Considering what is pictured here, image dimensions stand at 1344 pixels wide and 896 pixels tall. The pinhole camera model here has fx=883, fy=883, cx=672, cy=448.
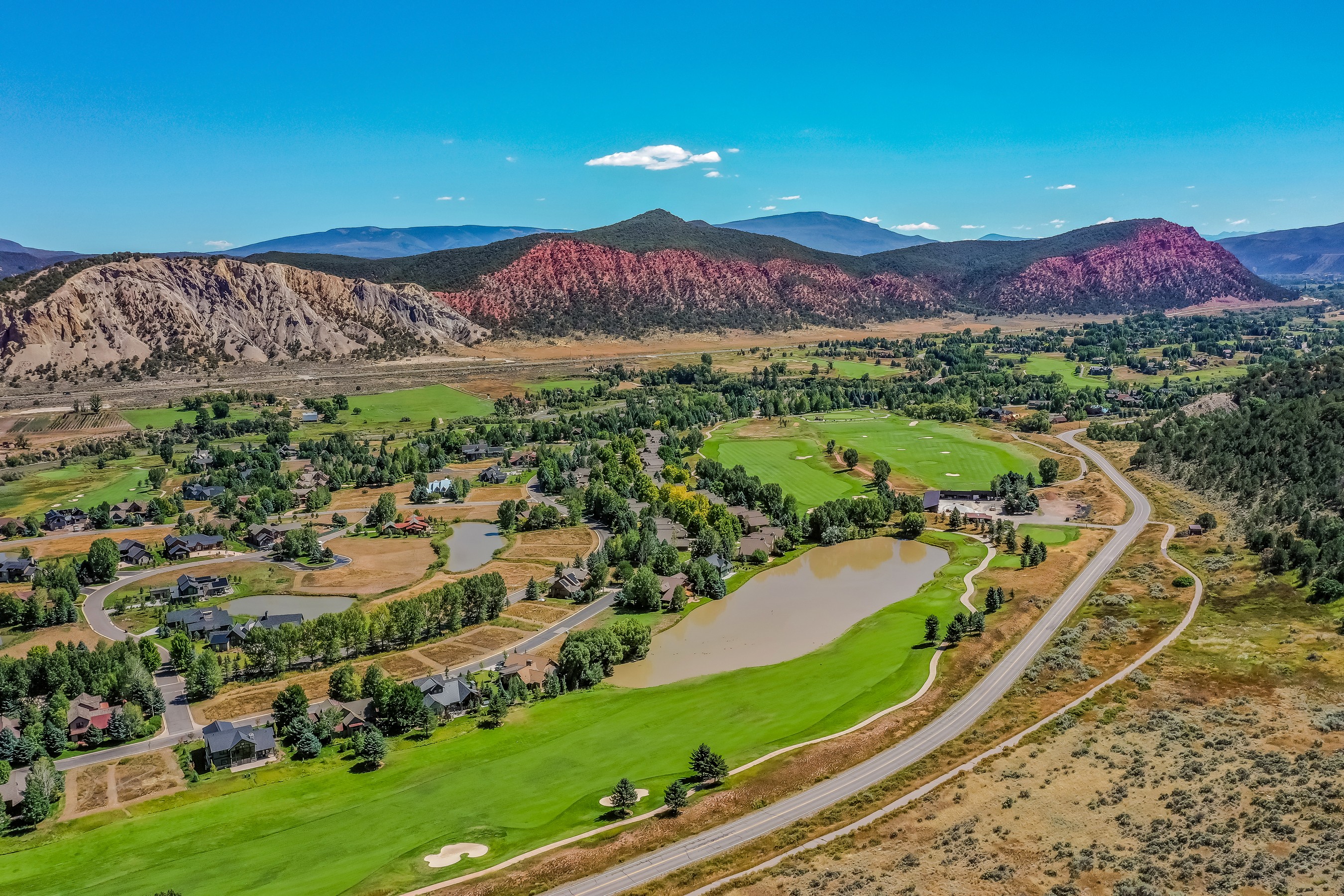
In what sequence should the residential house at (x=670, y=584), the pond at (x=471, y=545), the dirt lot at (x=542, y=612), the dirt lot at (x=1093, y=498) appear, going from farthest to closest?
the dirt lot at (x=1093, y=498), the pond at (x=471, y=545), the residential house at (x=670, y=584), the dirt lot at (x=542, y=612)

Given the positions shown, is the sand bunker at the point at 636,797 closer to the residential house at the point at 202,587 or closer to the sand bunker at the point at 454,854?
the sand bunker at the point at 454,854

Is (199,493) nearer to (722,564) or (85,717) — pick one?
(85,717)

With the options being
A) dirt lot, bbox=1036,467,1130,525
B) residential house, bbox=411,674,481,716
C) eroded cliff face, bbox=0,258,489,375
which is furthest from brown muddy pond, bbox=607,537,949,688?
eroded cliff face, bbox=0,258,489,375

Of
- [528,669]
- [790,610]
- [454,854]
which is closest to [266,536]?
[528,669]

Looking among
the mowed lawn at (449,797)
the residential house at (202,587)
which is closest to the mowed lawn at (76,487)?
the residential house at (202,587)

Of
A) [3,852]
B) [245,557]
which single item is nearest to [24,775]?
[3,852]

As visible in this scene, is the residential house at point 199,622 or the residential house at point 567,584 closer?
the residential house at point 199,622

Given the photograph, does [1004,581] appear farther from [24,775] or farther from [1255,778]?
[24,775]
